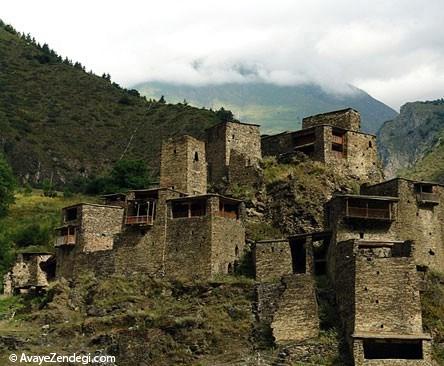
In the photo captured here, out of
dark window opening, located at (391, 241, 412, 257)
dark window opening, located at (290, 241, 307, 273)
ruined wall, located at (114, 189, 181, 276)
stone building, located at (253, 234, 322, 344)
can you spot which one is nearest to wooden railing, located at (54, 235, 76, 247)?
ruined wall, located at (114, 189, 181, 276)

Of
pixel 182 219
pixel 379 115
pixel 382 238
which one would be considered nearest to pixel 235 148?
pixel 182 219

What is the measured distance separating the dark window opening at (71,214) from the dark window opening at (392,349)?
26.0m

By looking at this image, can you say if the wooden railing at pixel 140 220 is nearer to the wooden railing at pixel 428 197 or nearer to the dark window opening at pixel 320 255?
the dark window opening at pixel 320 255

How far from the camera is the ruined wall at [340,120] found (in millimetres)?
68688

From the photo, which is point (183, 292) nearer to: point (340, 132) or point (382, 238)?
point (382, 238)

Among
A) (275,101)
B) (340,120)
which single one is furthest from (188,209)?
(275,101)

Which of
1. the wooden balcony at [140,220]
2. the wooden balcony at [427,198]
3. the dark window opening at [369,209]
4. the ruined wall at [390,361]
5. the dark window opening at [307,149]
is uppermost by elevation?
the dark window opening at [307,149]

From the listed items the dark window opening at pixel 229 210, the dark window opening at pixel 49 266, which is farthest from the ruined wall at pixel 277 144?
the dark window opening at pixel 49 266

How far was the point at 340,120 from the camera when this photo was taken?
69062 mm

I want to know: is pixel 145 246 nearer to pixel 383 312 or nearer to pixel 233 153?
pixel 233 153

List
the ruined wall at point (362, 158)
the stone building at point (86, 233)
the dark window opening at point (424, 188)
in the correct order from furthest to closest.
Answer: the ruined wall at point (362, 158) → the stone building at point (86, 233) → the dark window opening at point (424, 188)

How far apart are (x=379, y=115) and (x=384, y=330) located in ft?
491

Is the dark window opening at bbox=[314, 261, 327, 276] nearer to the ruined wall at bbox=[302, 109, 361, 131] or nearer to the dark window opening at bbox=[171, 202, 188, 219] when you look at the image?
the dark window opening at bbox=[171, 202, 188, 219]

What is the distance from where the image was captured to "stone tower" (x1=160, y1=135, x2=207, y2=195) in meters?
64.1
